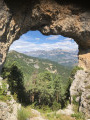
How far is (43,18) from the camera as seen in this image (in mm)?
15227

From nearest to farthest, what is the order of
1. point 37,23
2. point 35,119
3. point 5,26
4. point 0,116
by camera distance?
point 0,116
point 35,119
point 5,26
point 37,23

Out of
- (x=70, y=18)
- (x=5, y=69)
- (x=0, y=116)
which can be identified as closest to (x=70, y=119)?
(x=0, y=116)

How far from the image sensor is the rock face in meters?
11.7

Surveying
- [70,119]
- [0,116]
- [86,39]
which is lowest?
[70,119]

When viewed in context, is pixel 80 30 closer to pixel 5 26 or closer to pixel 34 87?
pixel 5 26

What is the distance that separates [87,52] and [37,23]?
10264mm

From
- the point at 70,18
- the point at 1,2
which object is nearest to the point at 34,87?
the point at 70,18

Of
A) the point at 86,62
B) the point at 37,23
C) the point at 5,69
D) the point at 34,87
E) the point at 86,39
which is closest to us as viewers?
the point at 37,23

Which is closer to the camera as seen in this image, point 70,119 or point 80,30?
point 70,119

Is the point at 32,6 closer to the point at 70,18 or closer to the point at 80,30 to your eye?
the point at 70,18

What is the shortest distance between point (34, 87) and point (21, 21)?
70.6ft

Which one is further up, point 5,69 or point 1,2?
point 1,2

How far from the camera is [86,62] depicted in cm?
1916

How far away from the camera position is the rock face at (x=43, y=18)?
11.7 m
